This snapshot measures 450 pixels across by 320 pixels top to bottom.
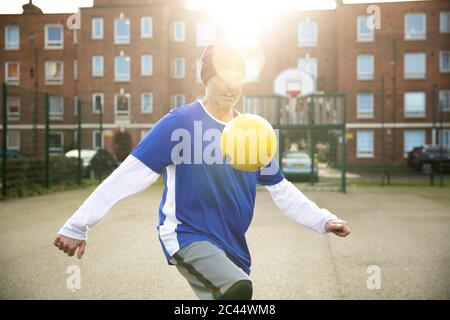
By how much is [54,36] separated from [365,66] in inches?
1015

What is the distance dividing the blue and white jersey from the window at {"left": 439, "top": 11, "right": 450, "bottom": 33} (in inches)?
1559

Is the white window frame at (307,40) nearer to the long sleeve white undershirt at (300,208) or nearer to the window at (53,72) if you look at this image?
the window at (53,72)

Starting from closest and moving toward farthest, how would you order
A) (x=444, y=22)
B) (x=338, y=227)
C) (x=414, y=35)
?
(x=338, y=227) → (x=444, y=22) → (x=414, y=35)

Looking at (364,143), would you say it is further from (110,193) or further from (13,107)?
(110,193)

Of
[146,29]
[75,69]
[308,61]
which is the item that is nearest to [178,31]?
[146,29]

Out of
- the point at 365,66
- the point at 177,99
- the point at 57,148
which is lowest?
the point at 57,148

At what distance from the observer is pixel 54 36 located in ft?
151

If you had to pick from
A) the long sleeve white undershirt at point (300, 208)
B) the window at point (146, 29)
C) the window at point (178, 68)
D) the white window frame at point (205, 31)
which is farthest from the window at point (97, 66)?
the long sleeve white undershirt at point (300, 208)

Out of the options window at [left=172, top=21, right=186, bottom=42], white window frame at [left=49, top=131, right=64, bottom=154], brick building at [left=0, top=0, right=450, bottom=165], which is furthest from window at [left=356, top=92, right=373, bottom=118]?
white window frame at [left=49, top=131, right=64, bottom=154]

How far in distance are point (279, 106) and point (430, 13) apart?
2608 centimetres

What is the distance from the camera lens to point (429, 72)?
4056cm

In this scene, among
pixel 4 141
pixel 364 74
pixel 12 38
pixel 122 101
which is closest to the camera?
pixel 4 141

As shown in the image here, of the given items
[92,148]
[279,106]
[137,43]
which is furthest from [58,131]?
[137,43]
